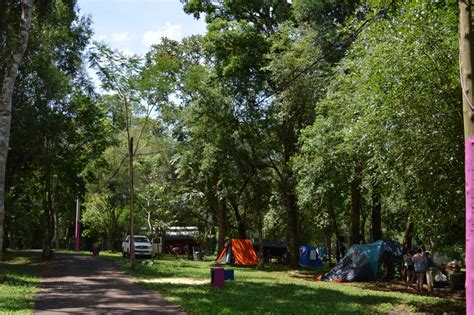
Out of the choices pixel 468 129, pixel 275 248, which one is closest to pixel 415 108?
pixel 468 129

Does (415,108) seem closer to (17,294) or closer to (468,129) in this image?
(468,129)

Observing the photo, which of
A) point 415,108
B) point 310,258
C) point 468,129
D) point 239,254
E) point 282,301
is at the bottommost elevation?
point 310,258

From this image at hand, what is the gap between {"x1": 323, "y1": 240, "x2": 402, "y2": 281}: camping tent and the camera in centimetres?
2356

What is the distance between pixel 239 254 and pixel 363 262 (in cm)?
1339

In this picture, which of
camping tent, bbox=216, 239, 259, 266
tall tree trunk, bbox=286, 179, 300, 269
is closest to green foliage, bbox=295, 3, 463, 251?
tall tree trunk, bbox=286, 179, 300, 269

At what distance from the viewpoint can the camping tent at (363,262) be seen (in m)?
23.6

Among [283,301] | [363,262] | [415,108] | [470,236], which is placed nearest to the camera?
[470,236]

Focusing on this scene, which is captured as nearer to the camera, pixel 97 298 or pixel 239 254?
pixel 97 298

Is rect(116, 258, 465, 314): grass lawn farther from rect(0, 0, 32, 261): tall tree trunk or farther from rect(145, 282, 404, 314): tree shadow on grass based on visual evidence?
rect(0, 0, 32, 261): tall tree trunk

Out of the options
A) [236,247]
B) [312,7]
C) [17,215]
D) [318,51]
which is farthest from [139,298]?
[17,215]

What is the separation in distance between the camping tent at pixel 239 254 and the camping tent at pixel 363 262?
12.0 meters

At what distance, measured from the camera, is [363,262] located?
78.1 ft

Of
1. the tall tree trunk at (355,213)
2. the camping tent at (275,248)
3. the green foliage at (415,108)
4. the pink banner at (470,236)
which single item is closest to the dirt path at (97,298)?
the green foliage at (415,108)

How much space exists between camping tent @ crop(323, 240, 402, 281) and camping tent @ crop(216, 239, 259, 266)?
12.0m
